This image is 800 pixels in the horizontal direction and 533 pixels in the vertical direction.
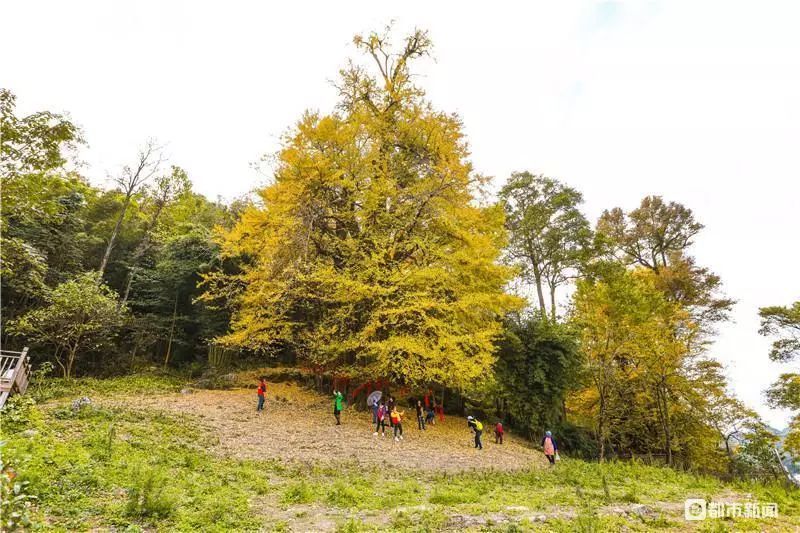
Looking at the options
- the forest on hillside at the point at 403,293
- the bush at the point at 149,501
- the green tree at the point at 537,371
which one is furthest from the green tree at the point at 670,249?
the bush at the point at 149,501

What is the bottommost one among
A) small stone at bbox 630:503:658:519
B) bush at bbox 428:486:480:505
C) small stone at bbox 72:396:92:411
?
small stone at bbox 72:396:92:411

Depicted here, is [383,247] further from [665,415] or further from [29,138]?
[665,415]

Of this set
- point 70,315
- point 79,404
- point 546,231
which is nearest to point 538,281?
point 546,231

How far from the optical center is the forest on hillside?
46.4 ft

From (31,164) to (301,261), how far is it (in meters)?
8.39

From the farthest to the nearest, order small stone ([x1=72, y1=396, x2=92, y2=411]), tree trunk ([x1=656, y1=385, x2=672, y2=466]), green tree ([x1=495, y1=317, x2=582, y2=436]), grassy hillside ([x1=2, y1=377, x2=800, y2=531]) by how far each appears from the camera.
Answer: green tree ([x1=495, y1=317, x2=582, y2=436])
tree trunk ([x1=656, y1=385, x2=672, y2=466])
small stone ([x1=72, y1=396, x2=92, y2=411])
grassy hillside ([x1=2, y1=377, x2=800, y2=531])

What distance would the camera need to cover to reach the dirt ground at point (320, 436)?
1091cm

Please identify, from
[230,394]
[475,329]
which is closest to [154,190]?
[230,394]

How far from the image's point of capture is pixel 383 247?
14742 millimetres

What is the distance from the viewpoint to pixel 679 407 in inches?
813

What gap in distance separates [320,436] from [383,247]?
704cm

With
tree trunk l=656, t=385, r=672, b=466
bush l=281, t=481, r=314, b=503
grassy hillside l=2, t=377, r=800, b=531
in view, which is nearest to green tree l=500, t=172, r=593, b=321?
tree trunk l=656, t=385, r=672, b=466

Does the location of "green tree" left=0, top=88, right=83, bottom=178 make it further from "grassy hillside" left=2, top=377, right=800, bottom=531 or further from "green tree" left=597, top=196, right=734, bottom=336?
"green tree" left=597, top=196, right=734, bottom=336

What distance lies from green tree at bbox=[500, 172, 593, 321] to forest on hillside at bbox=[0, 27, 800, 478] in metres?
0.13
